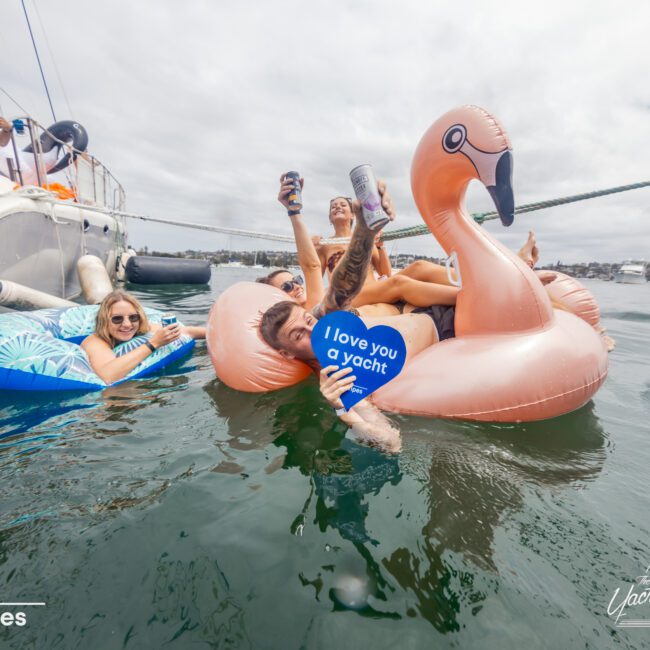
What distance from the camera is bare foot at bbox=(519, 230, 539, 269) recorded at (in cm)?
360

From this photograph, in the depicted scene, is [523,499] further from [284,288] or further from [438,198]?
[284,288]

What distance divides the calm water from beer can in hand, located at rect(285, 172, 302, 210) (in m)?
1.82

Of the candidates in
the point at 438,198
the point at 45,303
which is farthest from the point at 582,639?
the point at 45,303

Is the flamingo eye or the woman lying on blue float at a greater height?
the flamingo eye

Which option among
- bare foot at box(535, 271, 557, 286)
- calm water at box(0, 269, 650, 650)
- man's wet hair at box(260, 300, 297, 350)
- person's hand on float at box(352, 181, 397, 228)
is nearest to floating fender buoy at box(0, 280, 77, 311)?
calm water at box(0, 269, 650, 650)

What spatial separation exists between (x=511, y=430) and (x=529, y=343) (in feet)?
2.11

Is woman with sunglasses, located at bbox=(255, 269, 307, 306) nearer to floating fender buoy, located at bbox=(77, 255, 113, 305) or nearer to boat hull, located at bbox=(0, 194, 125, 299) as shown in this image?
boat hull, located at bbox=(0, 194, 125, 299)

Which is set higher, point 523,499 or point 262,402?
point 262,402

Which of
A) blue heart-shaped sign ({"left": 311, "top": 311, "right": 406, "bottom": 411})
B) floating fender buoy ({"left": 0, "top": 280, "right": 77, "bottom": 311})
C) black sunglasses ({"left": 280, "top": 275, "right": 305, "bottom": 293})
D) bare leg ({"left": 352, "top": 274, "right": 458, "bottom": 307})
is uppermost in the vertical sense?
floating fender buoy ({"left": 0, "top": 280, "right": 77, "bottom": 311})

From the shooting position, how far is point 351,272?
2.83 meters

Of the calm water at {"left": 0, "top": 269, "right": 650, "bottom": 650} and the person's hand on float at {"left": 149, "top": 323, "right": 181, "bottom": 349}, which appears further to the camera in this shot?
the person's hand on float at {"left": 149, "top": 323, "right": 181, "bottom": 349}

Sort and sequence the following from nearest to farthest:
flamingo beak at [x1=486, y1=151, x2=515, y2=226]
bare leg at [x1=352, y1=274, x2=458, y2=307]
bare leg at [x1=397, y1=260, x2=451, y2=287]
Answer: flamingo beak at [x1=486, y1=151, x2=515, y2=226] < bare leg at [x1=352, y1=274, x2=458, y2=307] < bare leg at [x1=397, y1=260, x2=451, y2=287]

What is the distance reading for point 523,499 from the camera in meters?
1.69

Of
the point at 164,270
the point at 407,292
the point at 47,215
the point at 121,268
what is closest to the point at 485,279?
the point at 407,292
